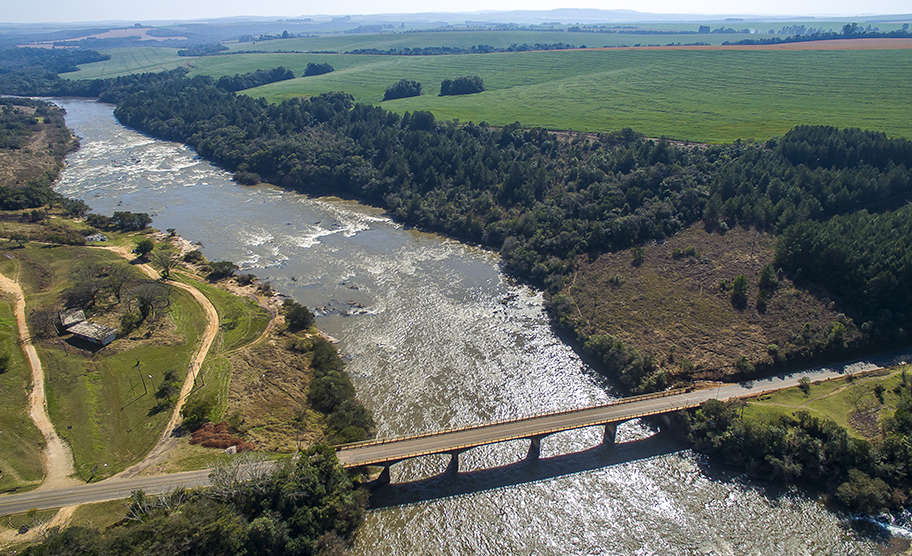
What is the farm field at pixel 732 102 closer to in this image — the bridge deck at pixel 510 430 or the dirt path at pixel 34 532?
the bridge deck at pixel 510 430

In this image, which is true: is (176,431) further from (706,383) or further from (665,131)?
(665,131)

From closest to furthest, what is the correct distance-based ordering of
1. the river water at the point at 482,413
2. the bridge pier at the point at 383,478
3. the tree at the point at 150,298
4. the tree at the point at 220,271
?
the river water at the point at 482,413
the bridge pier at the point at 383,478
the tree at the point at 150,298
the tree at the point at 220,271

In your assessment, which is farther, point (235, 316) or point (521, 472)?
point (235, 316)

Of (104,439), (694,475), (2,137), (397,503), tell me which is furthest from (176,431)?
(2,137)

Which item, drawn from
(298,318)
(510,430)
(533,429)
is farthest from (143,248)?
(533,429)

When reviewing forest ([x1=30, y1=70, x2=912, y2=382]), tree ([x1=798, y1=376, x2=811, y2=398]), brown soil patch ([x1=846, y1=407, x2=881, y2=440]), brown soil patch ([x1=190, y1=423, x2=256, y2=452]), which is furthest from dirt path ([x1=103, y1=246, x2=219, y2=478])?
brown soil patch ([x1=846, y1=407, x2=881, y2=440])

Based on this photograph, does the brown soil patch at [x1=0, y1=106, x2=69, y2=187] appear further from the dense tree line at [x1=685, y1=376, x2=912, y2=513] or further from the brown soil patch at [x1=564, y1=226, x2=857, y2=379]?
the dense tree line at [x1=685, y1=376, x2=912, y2=513]

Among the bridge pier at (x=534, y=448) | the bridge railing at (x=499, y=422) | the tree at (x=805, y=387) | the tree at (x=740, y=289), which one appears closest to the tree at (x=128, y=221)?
the bridge railing at (x=499, y=422)

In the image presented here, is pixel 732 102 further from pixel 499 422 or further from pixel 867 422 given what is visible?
pixel 499 422
